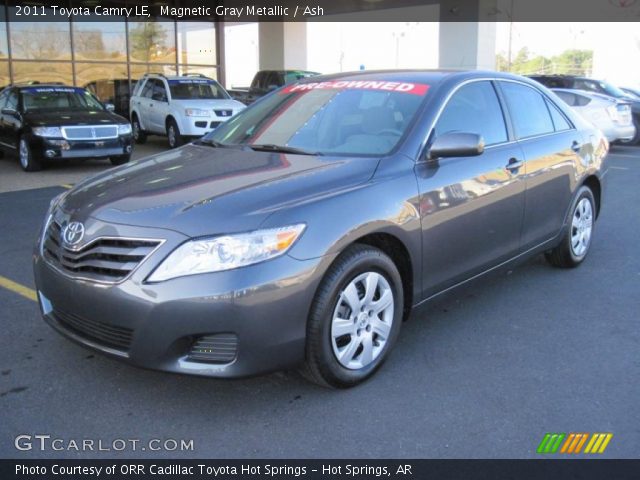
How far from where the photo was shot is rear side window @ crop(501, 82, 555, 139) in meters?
4.74

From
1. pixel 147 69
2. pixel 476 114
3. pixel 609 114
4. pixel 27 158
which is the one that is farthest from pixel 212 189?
pixel 147 69

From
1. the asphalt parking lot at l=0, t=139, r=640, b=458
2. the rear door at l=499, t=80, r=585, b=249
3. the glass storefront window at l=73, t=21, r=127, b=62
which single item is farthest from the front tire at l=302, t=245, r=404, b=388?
the glass storefront window at l=73, t=21, r=127, b=62

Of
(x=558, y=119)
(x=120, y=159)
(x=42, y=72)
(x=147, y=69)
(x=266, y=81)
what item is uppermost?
(x=147, y=69)

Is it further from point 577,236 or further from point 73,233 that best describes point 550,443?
point 577,236

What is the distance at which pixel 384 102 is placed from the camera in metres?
4.19

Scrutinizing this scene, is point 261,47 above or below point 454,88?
above

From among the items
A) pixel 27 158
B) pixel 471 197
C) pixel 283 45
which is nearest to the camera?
pixel 471 197

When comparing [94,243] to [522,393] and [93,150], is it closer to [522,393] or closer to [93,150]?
[522,393]

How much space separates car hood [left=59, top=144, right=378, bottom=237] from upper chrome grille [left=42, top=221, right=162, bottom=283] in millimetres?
107

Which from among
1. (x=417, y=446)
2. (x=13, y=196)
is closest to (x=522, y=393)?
(x=417, y=446)

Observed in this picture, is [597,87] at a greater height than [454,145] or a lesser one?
greater

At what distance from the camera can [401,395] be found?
3426 millimetres

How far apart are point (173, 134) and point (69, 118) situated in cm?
372
